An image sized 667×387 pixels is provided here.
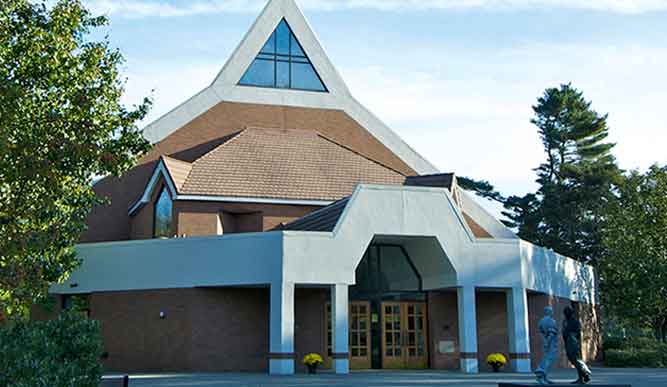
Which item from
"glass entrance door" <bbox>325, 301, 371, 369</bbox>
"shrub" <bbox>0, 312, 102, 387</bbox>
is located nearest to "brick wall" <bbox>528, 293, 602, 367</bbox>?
"glass entrance door" <bbox>325, 301, 371, 369</bbox>

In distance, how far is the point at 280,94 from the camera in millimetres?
33719

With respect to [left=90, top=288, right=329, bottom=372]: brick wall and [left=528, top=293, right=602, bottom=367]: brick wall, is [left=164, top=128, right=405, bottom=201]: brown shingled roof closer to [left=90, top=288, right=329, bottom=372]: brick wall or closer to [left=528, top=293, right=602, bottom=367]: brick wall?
[left=90, top=288, right=329, bottom=372]: brick wall

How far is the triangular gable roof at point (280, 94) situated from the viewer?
107 ft

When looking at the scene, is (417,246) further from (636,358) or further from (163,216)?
(636,358)

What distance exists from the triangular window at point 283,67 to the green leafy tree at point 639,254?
1550 centimetres

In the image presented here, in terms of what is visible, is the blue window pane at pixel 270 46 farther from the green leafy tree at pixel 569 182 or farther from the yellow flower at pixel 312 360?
the green leafy tree at pixel 569 182

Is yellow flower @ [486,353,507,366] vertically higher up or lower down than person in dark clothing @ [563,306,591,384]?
lower down

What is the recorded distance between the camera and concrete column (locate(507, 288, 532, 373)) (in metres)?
25.3

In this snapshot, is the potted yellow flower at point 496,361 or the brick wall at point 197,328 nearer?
the brick wall at point 197,328

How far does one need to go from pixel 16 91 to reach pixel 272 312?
9.84 metres

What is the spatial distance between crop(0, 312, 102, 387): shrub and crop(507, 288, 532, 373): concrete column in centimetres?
1721

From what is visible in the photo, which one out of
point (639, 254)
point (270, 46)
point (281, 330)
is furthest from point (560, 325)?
point (270, 46)

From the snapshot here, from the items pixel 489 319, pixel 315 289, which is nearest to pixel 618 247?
pixel 489 319

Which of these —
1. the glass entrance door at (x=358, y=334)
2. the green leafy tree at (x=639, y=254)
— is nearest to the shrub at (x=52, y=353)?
the glass entrance door at (x=358, y=334)
